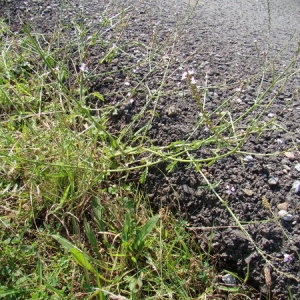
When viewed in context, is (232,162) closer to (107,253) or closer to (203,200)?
(203,200)

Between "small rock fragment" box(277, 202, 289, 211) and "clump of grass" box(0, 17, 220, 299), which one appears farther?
"small rock fragment" box(277, 202, 289, 211)

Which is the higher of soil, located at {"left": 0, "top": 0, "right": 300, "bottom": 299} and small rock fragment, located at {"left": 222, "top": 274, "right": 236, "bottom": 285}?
soil, located at {"left": 0, "top": 0, "right": 300, "bottom": 299}

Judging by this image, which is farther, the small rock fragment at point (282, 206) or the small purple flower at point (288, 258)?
the small rock fragment at point (282, 206)

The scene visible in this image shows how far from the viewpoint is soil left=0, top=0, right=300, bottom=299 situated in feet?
4.12

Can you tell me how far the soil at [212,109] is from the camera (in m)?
1.25

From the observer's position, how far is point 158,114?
1.68 meters

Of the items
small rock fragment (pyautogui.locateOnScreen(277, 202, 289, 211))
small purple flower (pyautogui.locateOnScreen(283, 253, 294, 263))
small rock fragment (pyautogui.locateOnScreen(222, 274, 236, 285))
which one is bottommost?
small rock fragment (pyautogui.locateOnScreen(222, 274, 236, 285))

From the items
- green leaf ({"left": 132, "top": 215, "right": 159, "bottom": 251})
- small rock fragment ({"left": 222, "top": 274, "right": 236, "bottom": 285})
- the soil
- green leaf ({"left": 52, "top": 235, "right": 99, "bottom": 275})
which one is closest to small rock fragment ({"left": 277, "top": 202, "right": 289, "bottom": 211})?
the soil

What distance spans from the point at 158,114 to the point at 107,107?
0.24 meters

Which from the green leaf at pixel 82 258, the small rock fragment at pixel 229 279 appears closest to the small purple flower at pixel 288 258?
the small rock fragment at pixel 229 279

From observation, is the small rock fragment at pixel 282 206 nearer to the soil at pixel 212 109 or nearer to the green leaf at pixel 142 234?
the soil at pixel 212 109

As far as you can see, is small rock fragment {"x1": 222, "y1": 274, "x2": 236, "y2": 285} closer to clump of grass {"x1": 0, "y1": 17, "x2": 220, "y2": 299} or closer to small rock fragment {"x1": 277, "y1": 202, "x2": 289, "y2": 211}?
clump of grass {"x1": 0, "y1": 17, "x2": 220, "y2": 299}

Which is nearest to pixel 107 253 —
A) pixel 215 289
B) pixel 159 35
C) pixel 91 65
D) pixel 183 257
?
pixel 183 257

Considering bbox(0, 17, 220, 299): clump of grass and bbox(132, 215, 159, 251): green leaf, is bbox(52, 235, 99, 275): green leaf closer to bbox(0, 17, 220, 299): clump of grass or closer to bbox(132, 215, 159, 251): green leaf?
bbox(0, 17, 220, 299): clump of grass
